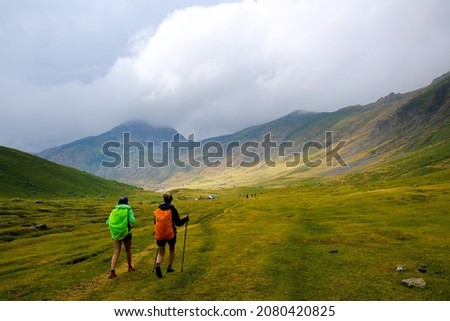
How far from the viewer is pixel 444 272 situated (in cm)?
2491

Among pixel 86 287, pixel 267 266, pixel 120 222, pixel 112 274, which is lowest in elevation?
pixel 267 266

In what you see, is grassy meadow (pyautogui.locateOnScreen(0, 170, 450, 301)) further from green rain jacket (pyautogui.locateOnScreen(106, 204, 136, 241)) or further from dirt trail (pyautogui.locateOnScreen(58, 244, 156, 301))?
green rain jacket (pyautogui.locateOnScreen(106, 204, 136, 241))

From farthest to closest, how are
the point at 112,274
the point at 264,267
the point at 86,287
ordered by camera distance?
the point at 264,267
the point at 112,274
the point at 86,287

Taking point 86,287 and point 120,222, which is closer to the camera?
point 86,287

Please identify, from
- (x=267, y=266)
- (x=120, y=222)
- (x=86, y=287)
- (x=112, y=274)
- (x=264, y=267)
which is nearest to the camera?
(x=86, y=287)

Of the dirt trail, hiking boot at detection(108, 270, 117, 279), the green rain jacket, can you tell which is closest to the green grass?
the dirt trail

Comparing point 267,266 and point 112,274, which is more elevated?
point 112,274

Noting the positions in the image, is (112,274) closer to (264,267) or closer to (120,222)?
(120,222)

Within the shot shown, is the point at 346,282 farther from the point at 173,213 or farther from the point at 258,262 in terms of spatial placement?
the point at 173,213

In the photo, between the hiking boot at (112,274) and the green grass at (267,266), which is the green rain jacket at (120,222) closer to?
the hiking boot at (112,274)

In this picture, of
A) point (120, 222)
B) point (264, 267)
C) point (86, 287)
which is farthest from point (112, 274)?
point (264, 267)
